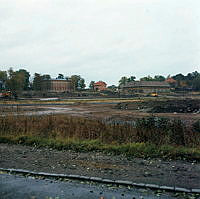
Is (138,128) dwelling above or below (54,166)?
above

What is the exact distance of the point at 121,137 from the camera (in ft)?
39.5

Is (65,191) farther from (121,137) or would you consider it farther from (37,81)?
(37,81)

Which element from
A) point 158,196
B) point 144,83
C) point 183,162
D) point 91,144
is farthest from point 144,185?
point 144,83

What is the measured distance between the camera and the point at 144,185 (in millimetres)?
6309

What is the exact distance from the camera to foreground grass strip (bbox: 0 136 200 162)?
371 inches

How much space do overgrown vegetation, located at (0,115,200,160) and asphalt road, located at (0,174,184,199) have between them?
12.1ft

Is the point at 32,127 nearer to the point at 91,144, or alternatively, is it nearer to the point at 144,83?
the point at 91,144

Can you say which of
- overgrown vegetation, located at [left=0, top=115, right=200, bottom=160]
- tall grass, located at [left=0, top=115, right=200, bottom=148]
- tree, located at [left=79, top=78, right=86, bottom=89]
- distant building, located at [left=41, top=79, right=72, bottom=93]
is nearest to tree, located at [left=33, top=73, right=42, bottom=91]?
distant building, located at [left=41, top=79, right=72, bottom=93]

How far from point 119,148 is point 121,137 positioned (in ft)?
5.44

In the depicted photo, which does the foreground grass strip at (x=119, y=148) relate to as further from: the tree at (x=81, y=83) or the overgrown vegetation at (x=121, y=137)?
the tree at (x=81, y=83)

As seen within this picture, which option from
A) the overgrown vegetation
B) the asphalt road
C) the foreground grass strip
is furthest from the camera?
the overgrown vegetation

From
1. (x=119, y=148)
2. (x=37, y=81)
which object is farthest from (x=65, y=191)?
(x=37, y=81)

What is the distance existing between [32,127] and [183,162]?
8804 millimetres

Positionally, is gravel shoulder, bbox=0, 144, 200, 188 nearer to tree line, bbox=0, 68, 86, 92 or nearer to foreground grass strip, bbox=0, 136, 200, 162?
foreground grass strip, bbox=0, 136, 200, 162
